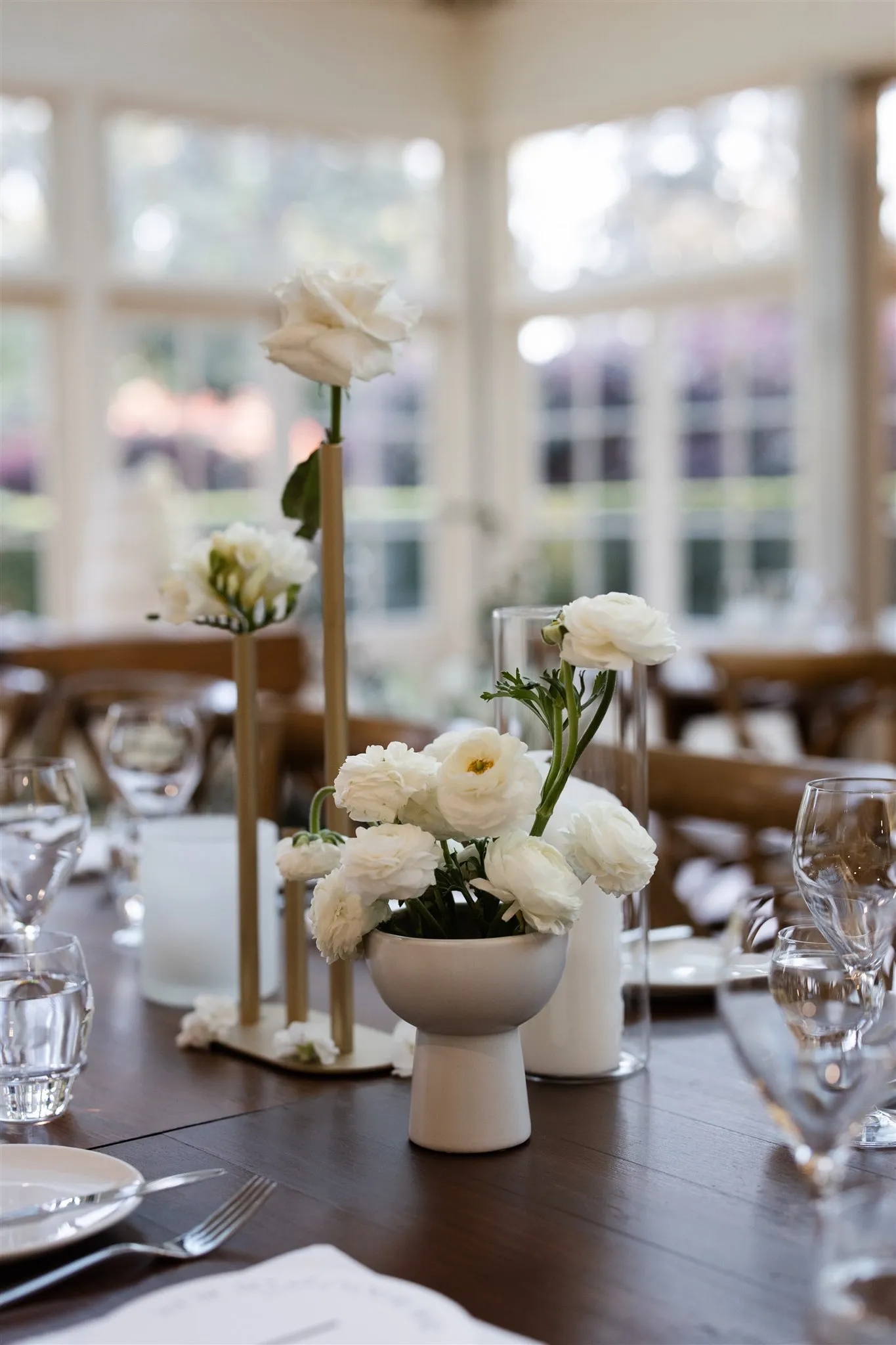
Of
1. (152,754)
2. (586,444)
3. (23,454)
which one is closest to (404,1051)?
(152,754)

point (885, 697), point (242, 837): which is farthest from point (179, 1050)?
point (885, 697)

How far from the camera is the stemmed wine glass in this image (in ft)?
5.47

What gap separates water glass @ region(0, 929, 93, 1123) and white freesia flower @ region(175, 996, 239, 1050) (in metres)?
0.16

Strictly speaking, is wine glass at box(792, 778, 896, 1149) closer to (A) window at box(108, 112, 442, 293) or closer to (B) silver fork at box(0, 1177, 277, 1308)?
(B) silver fork at box(0, 1177, 277, 1308)

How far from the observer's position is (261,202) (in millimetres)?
7367

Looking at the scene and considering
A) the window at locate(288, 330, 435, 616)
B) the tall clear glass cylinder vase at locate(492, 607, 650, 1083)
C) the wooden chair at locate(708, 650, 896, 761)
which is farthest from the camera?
the window at locate(288, 330, 435, 616)

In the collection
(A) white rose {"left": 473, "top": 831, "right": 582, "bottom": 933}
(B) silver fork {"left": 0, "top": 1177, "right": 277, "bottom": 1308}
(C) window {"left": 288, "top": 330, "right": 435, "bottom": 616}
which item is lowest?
(B) silver fork {"left": 0, "top": 1177, "right": 277, "bottom": 1308}

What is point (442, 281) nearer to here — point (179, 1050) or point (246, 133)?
point (246, 133)

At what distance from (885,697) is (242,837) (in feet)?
12.3

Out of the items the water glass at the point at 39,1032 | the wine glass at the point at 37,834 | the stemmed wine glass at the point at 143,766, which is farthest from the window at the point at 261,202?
the water glass at the point at 39,1032

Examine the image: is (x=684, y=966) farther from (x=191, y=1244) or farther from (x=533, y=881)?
(x=191, y=1244)

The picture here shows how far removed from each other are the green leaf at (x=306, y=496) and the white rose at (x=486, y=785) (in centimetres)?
38

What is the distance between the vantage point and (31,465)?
6.81 m

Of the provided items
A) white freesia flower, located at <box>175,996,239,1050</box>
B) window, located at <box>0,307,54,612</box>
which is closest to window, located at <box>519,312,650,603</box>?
window, located at <box>0,307,54,612</box>
